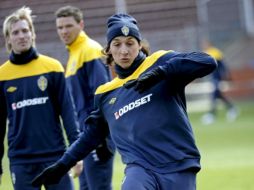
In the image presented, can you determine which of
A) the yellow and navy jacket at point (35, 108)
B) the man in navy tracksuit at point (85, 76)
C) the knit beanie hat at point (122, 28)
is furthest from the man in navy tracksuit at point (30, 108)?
the knit beanie hat at point (122, 28)

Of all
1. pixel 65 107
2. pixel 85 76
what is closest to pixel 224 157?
pixel 85 76

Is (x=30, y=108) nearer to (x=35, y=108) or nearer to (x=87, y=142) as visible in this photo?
(x=35, y=108)

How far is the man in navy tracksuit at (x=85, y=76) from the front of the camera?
7.63 meters

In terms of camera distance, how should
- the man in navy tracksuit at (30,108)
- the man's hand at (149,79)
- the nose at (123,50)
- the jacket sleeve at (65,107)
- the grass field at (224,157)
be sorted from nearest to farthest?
the man's hand at (149,79) < the nose at (123,50) < the man in navy tracksuit at (30,108) < the jacket sleeve at (65,107) < the grass field at (224,157)

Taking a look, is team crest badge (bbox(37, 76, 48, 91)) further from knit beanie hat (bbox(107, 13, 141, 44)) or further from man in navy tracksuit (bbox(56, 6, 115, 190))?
knit beanie hat (bbox(107, 13, 141, 44))

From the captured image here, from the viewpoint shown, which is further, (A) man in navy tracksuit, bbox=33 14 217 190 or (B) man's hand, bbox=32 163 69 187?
(B) man's hand, bbox=32 163 69 187

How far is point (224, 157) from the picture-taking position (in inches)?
530

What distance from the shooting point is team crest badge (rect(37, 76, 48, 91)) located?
6.70 m

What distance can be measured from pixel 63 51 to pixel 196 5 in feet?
17.3

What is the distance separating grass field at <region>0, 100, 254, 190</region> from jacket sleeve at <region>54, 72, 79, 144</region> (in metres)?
3.79

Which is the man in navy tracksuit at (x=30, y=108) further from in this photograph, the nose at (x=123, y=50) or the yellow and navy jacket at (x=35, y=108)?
the nose at (x=123, y=50)

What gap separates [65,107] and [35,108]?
287mm

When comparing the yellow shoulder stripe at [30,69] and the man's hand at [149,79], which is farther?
the yellow shoulder stripe at [30,69]

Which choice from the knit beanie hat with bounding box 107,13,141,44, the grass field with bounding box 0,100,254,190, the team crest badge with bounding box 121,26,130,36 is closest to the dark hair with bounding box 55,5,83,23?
the knit beanie hat with bounding box 107,13,141,44
